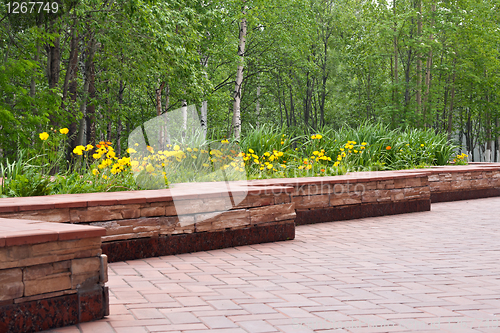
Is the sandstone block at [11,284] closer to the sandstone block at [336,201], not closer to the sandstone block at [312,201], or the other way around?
the sandstone block at [312,201]

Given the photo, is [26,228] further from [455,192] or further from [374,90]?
[374,90]

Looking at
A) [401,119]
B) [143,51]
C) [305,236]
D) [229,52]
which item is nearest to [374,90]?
[401,119]

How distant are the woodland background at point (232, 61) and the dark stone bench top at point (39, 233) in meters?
6.45

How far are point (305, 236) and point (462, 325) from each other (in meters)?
3.36

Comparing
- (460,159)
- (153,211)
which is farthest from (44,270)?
(460,159)

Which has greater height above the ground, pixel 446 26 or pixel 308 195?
pixel 446 26

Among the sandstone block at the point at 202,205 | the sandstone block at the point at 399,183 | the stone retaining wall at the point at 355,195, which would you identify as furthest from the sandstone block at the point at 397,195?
the sandstone block at the point at 202,205

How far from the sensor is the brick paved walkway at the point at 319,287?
9.67 ft

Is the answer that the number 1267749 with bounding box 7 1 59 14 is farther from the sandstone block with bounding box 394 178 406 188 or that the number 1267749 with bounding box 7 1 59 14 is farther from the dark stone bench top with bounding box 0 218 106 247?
the dark stone bench top with bounding box 0 218 106 247

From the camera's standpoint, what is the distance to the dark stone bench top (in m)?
2.61

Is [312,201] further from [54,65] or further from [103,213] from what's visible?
[54,65]

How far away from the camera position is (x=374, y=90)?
35.0 metres

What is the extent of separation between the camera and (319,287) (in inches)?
150

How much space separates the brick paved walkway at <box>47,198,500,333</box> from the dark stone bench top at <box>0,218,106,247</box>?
559mm
